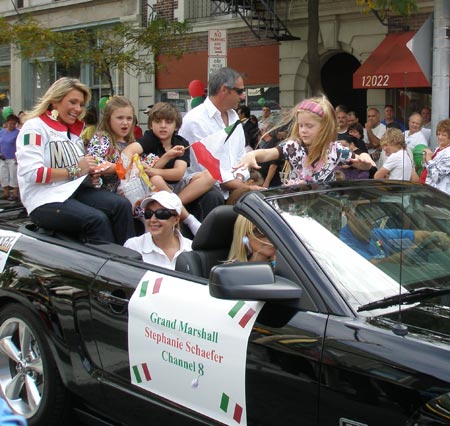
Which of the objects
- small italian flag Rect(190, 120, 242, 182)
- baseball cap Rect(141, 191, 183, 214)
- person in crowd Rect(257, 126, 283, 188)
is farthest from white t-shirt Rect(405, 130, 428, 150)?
baseball cap Rect(141, 191, 183, 214)

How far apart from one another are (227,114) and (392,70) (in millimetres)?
9132

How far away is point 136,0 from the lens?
21.5m

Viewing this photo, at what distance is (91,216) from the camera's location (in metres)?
4.31

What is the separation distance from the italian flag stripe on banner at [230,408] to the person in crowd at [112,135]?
8.69 feet

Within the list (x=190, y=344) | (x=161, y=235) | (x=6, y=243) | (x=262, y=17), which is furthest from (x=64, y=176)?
(x=262, y=17)

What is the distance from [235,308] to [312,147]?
79.4 inches

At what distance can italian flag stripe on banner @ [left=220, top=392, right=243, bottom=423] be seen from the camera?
2809 mm

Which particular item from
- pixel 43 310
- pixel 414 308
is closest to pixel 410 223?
pixel 414 308

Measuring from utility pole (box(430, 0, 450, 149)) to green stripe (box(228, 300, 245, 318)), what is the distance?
6.51 meters

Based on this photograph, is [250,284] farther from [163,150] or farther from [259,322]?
[163,150]

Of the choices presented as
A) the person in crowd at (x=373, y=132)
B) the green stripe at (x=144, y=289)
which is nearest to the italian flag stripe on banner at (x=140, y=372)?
the green stripe at (x=144, y=289)

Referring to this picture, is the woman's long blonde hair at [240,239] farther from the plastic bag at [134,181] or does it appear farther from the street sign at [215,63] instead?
the street sign at [215,63]

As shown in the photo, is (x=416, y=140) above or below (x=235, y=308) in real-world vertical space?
above

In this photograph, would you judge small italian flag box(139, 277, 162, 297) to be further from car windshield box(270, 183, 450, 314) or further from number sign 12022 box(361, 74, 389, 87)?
number sign 12022 box(361, 74, 389, 87)
